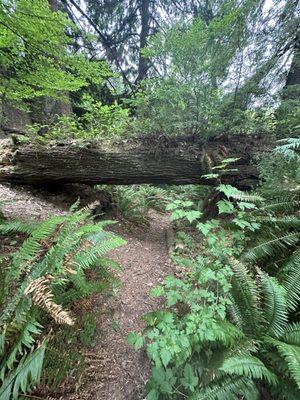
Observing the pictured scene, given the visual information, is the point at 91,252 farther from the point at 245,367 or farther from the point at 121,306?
the point at 245,367

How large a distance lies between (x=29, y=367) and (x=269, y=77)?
225 inches

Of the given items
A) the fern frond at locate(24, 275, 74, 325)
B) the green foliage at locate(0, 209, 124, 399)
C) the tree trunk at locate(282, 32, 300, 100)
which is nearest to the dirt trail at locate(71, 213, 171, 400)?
the green foliage at locate(0, 209, 124, 399)

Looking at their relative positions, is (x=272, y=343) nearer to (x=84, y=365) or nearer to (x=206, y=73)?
(x=84, y=365)

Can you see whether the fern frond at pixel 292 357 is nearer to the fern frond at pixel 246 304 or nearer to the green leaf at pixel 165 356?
the fern frond at pixel 246 304

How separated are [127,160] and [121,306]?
2.66m

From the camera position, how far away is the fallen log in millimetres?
4652

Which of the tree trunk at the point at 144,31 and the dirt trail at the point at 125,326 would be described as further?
the tree trunk at the point at 144,31

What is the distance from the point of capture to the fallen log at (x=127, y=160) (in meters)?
4.65

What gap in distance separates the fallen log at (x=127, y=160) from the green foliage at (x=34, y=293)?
6.55 ft

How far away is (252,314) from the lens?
2354 millimetres

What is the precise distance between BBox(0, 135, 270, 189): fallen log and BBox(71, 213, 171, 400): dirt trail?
1382mm

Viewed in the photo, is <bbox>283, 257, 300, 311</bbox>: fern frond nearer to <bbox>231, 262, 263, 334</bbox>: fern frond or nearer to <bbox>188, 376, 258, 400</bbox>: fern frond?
<bbox>231, 262, 263, 334</bbox>: fern frond

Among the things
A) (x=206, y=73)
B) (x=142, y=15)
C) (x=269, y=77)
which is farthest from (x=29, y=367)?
(x=142, y=15)

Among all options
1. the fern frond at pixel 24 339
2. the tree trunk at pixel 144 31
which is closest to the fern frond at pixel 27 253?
the fern frond at pixel 24 339
